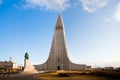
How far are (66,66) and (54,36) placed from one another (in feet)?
43.8

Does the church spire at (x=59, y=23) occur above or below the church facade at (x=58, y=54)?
above

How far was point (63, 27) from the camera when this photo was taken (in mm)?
72875

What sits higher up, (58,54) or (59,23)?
(59,23)

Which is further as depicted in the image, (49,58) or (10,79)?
(49,58)

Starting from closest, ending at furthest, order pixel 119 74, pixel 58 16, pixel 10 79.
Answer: pixel 10 79, pixel 119 74, pixel 58 16

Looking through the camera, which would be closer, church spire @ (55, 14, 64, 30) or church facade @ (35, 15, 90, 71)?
church facade @ (35, 15, 90, 71)

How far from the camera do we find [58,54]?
71.2 m

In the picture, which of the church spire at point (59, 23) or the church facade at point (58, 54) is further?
the church spire at point (59, 23)

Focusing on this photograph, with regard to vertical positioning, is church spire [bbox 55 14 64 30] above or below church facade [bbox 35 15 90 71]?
above

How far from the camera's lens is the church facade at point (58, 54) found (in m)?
70.2

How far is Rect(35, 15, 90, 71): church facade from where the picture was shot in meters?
70.2

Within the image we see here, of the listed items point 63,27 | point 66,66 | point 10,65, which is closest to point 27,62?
point 66,66

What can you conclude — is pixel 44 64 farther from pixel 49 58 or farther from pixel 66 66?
pixel 66 66

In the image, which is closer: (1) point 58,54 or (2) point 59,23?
(1) point 58,54
